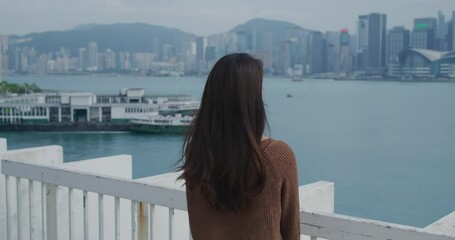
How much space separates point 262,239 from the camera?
40.3 inches

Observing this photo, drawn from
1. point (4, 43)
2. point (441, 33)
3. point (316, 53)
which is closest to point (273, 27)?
point (316, 53)

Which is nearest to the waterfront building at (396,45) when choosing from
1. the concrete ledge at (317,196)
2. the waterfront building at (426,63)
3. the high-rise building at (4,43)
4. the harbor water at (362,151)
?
the waterfront building at (426,63)

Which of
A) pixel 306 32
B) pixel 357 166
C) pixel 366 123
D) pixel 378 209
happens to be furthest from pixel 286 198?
pixel 306 32

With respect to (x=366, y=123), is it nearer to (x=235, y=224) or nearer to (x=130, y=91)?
(x=130, y=91)

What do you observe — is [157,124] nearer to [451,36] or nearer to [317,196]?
[317,196]

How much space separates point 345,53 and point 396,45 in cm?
513

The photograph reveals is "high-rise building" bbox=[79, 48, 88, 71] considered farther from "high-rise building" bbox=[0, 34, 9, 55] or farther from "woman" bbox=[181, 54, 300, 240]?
"woman" bbox=[181, 54, 300, 240]

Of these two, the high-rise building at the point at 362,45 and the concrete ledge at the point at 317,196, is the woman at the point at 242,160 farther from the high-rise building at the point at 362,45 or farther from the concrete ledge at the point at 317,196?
the high-rise building at the point at 362,45

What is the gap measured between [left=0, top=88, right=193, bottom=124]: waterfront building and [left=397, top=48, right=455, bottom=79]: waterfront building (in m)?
28.7

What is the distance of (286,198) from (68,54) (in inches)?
1534

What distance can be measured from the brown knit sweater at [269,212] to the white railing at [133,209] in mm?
126

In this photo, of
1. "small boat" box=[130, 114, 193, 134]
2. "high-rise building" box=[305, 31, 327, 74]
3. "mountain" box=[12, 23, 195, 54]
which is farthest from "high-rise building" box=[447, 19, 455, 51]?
"small boat" box=[130, 114, 193, 134]

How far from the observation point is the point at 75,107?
24.3 m

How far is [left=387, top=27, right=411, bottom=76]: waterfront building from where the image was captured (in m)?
49.5
